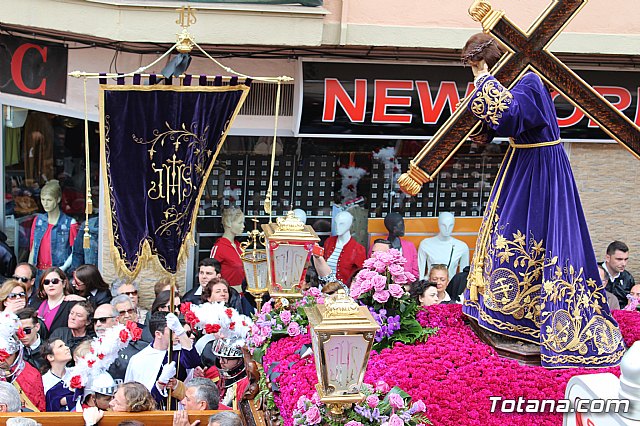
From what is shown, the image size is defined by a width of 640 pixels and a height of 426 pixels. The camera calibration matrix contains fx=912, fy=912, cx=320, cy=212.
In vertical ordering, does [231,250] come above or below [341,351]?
below

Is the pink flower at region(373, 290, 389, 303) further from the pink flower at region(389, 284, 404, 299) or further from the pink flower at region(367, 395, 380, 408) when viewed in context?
the pink flower at region(367, 395, 380, 408)

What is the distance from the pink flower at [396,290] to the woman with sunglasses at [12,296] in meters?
3.70

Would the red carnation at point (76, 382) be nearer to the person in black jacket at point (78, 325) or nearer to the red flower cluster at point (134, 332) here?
the red flower cluster at point (134, 332)

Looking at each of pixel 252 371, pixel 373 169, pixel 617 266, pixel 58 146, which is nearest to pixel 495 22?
pixel 252 371

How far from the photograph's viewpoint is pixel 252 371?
17.7ft

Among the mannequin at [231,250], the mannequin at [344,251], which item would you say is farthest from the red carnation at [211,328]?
the mannequin at [344,251]

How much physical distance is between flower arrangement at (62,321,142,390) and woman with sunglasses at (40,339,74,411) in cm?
10

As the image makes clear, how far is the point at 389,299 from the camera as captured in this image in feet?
18.0

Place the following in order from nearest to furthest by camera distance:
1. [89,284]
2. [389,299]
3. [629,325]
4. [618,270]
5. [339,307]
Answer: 1. [339,307]
2. [389,299]
3. [629,325]
4. [89,284]
5. [618,270]

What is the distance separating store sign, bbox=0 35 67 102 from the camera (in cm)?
1028

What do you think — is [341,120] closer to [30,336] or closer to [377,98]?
[377,98]

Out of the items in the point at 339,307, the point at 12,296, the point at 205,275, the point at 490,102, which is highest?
the point at 490,102

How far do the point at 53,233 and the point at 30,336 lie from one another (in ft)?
11.6

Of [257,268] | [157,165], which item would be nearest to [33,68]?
[157,165]
